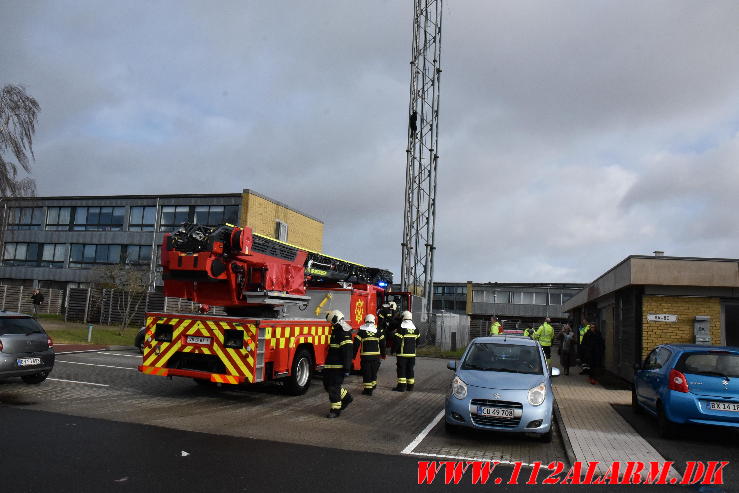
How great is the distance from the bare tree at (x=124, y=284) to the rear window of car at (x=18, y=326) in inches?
614

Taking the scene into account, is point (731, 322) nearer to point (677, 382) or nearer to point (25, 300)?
point (677, 382)

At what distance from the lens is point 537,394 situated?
8.26 metres

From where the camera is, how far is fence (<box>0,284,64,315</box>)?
118ft

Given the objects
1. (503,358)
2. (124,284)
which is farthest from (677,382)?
(124,284)

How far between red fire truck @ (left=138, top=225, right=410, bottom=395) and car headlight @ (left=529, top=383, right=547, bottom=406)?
465 cm

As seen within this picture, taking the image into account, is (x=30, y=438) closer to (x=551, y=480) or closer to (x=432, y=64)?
(x=551, y=480)

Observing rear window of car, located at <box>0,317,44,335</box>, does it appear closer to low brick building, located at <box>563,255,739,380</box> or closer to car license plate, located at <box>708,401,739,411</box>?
car license plate, located at <box>708,401,739,411</box>

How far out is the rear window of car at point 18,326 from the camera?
1062 cm

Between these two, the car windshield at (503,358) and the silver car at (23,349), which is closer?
the car windshield at (503,358)

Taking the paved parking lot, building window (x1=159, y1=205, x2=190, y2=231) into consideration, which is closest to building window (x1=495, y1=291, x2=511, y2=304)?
building window (x1=159, y1=205, x2=190, y2=231)

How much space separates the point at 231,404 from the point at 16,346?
408 cm

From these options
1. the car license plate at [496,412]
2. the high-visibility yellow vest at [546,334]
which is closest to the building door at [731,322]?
the high-visibility yellow vest at [546,334]

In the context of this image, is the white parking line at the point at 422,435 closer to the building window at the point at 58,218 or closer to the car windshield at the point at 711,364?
the car windshield at the point at 711,364

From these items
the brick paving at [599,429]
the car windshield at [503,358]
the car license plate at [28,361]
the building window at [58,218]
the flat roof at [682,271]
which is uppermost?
the building window at [58,218]
